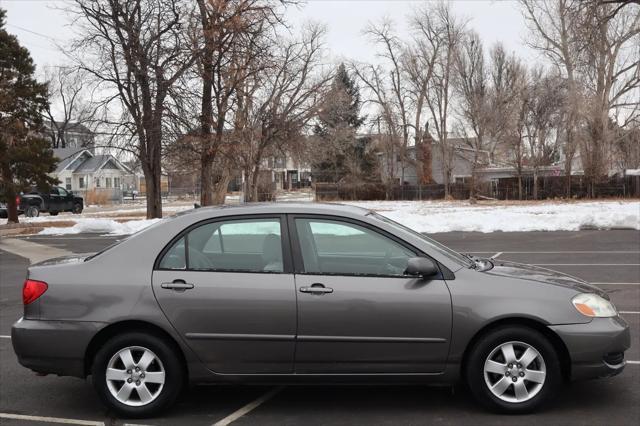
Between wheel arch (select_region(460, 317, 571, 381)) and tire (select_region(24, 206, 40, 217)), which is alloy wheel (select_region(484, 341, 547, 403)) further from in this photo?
tire (select_region(24, 206, 40, 217))

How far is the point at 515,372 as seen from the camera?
4457 millimetres

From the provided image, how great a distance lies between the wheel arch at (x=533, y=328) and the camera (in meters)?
4.45

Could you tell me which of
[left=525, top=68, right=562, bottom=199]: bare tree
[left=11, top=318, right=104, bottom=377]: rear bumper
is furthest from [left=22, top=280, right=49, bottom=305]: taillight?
[left=525, top=68, right=562, bottom=199]: bare tree

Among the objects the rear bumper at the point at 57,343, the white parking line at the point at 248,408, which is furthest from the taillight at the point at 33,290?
the white parking line at the point at 248,408

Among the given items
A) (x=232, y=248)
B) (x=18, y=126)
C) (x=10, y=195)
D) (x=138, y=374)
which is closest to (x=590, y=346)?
(x=232, y=248)

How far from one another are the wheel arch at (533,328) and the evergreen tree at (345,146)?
162 ft

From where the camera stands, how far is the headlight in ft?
14.8

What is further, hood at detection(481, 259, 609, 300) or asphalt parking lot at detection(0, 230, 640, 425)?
hood at detection(481, 259, 609, 300)

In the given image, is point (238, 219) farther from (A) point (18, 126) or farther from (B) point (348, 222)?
(A) point (18, 126)

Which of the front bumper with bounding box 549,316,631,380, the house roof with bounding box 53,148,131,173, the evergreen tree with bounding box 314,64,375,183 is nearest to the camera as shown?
the front bumper with bounding box 549,316,631,380

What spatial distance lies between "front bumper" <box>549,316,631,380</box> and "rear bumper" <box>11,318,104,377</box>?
131 inches

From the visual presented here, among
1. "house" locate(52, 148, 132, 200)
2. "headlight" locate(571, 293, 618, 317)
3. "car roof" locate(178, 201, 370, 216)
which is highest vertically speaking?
"house" locate(52, 148, 132, 200)

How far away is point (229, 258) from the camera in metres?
4.78

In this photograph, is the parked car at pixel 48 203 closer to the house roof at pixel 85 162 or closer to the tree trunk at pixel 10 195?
the tree trunk at pixel 10 195
